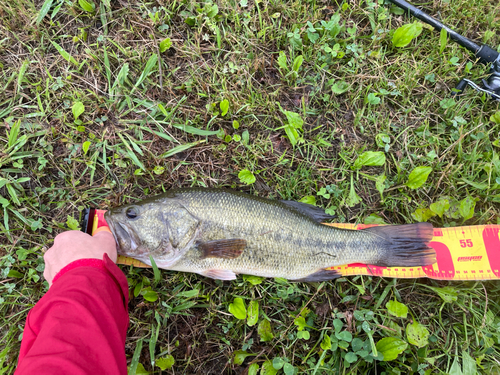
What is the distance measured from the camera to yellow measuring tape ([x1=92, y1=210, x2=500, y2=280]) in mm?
3465

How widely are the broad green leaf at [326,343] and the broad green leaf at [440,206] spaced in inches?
79.9

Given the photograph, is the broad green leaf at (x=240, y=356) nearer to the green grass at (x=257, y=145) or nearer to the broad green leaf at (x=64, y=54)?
the green grass at (x=257, y=145)

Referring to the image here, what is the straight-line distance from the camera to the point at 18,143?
11.1 ft

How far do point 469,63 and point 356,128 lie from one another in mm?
1747

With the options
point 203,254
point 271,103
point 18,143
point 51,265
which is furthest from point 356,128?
point 18,143

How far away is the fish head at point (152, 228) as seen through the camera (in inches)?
117

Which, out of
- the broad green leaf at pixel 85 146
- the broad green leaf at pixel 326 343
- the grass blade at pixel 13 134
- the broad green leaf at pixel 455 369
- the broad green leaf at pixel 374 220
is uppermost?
the grass blade at pixel 13 134

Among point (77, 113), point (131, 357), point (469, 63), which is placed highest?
point (469, 63)

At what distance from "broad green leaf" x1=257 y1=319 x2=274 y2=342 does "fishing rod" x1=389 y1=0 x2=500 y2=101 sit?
3920 millimetres

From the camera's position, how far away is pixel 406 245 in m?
3.32

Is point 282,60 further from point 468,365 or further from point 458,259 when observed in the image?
point 468,365

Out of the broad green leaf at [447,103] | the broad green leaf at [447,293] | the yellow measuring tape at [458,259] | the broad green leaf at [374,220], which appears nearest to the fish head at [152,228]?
the yellow measuring tape at [458,259]

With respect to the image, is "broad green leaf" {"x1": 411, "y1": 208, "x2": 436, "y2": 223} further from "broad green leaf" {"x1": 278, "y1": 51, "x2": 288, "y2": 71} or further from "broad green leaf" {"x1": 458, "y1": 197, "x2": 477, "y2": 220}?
"broad green leaf" {"x1": 278, "y1": 51, "x2": 288, "y2": 71}

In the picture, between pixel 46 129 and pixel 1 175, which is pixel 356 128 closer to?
pixel 46 129
